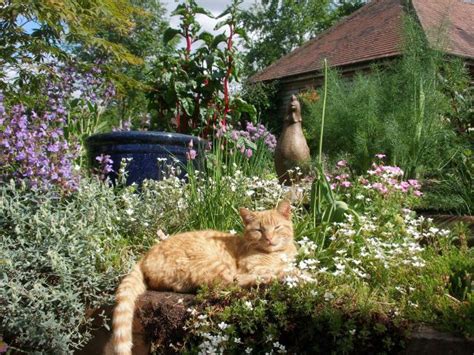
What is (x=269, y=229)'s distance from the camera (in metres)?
3.30

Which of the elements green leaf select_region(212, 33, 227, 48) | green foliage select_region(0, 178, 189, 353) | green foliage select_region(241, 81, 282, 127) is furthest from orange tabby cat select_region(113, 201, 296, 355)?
green foliage select_region(241, 81, 282, 127)

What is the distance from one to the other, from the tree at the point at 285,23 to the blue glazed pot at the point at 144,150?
93.2ft

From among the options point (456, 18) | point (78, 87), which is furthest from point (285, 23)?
point (78, 87)

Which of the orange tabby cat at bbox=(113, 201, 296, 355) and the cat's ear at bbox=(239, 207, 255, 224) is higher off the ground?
the cat's ear at bbox=(239, 207, 255, 224)

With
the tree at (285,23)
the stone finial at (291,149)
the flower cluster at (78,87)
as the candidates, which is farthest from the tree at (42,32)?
the tree at (285,23)

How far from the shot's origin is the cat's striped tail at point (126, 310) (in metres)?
2.78

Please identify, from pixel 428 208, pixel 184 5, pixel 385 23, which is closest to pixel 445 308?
pixel 428 208

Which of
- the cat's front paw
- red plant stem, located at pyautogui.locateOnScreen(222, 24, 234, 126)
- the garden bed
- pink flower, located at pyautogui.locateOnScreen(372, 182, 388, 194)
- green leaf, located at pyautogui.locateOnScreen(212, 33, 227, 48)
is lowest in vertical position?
the garden bed

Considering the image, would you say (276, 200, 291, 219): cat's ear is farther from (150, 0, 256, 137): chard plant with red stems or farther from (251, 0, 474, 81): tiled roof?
(251, 0, 474, 81): tiled roof

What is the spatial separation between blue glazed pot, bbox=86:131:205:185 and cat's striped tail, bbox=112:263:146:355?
1850 mm

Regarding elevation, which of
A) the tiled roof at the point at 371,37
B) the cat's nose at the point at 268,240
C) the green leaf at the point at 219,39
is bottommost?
the cat's nose at the point at 268,240

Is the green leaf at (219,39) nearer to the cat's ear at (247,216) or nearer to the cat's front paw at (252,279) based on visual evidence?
the cat's ear at (247,216)

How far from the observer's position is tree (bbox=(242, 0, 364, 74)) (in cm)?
3325

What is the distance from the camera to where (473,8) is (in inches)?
776
